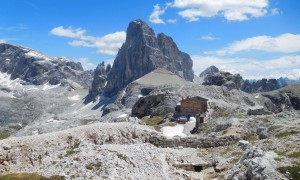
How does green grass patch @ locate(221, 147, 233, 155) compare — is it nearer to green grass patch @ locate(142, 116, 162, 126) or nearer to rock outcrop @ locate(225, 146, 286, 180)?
rock outcrop @ locate(225, 146, 286, 180)

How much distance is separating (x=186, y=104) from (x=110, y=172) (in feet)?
341

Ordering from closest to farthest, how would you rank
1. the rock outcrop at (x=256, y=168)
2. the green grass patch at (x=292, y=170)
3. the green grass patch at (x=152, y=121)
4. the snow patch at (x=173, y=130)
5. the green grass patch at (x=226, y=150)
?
the green grass patch at (x=292, y=170), the rock outcrop at (x=256, y=168), the green grass patch at (x=226, y=150), the snow patch at (x=173, y=130), the green grass patch at (x=152, y=121)

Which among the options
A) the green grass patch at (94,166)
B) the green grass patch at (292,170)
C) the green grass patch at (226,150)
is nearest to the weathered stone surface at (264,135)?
the green grass patch at (226,150)

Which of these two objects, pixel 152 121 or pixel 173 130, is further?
pixel 152 121

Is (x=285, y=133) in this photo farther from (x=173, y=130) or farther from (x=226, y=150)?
(x=173, y=130)

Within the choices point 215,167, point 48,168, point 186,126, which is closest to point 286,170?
point 215,167

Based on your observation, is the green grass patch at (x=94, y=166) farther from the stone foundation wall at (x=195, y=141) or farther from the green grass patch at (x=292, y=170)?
the stone foundation wall at (x=195, y=141)

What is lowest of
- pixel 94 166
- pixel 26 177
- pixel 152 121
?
pixel 26 177

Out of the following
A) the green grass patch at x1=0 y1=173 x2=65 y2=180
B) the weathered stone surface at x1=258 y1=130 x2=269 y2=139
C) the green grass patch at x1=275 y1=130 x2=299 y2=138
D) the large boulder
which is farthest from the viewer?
the large boulder

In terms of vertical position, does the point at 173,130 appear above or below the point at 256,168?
below

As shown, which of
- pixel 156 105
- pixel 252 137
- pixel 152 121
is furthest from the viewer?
pixel 156 105

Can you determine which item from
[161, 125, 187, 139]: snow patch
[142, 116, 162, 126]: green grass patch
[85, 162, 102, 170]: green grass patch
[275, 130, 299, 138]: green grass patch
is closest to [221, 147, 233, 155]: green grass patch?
[275, 130, 299, 138]: green grass patch

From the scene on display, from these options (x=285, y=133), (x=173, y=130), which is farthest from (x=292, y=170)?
(x=173, y=130)

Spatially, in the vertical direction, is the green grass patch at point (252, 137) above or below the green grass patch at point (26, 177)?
above
